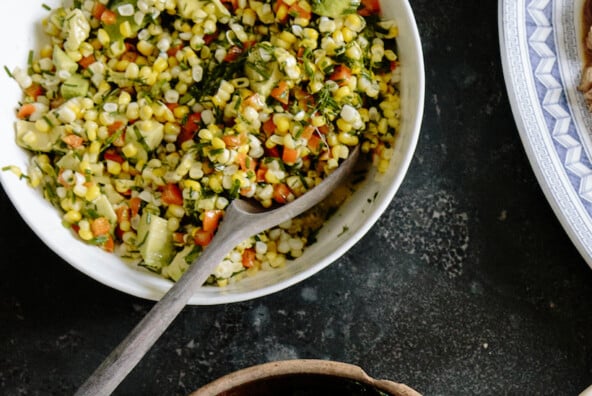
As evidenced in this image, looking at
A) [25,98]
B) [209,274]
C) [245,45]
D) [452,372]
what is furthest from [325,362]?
[25,98]

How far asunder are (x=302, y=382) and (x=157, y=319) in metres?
0.52

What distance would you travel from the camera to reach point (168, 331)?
259cm

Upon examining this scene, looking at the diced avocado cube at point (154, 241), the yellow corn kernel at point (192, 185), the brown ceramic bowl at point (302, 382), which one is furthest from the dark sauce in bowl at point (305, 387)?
the yellow corn kernel at point (192, 185)

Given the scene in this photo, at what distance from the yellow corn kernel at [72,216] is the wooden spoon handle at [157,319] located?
0.40 metres

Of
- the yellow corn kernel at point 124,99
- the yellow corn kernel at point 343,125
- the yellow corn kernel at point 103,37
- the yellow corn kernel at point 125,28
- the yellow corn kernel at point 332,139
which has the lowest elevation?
the yellow corn kernel at point 332,139

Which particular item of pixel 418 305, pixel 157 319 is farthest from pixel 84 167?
pixel 418 305

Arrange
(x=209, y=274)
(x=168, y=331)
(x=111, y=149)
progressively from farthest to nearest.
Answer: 1. (x=168, y=331)
2. (x=111, y=149)
3. (x=209, y=274)

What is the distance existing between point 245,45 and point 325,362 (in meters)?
1.00

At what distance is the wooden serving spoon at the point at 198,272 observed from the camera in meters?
2.04

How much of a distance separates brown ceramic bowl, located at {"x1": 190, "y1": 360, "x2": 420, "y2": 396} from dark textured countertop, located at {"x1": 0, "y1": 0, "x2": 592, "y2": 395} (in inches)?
10.4

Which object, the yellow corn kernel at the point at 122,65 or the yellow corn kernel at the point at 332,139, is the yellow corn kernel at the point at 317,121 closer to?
the yellow corn kernel at the point at 332,139

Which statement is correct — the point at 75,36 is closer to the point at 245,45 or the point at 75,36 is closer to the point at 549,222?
the point at 245,45

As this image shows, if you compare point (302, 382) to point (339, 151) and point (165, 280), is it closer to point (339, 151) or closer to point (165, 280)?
point (165, 280)

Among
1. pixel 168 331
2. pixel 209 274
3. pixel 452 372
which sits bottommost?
pixel 452 372
